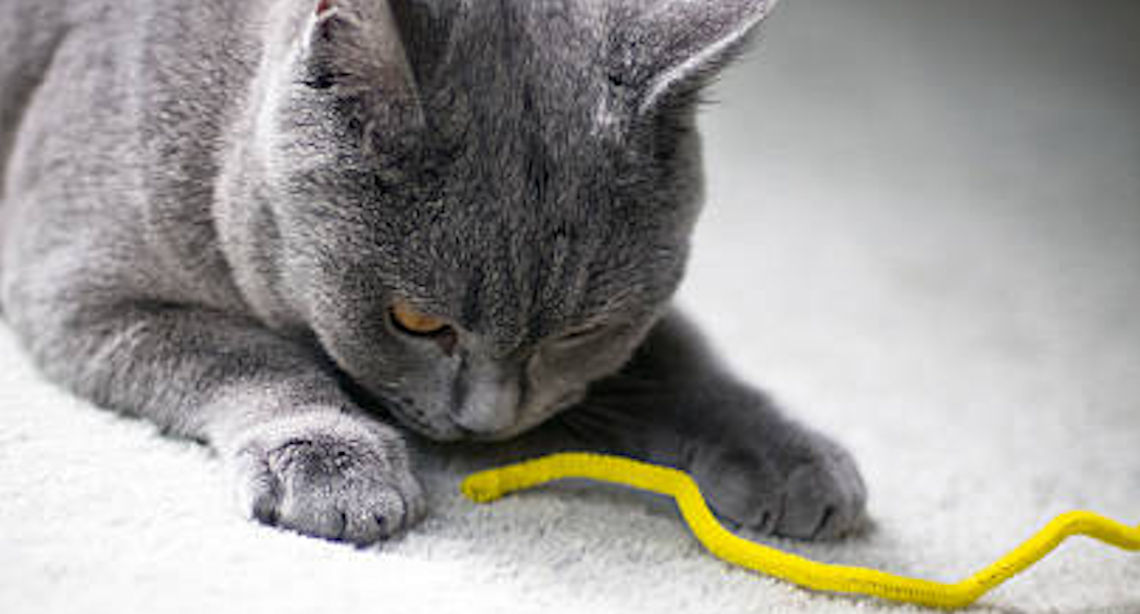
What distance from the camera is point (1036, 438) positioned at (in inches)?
60.1

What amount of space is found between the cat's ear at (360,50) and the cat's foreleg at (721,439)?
1.56 ft

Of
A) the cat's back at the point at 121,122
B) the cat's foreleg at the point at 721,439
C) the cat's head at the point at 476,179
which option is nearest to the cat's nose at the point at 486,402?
the cat's head at the point at 476,179

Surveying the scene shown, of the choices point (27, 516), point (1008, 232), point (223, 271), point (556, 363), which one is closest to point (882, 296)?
point (1008, 232)

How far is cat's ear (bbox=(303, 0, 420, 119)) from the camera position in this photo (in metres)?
0.95

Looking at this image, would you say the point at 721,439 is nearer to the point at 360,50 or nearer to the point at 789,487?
the point at 789,487

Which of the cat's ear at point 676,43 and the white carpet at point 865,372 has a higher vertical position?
the cat's ear at point 676,43

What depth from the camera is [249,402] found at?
1146 mm

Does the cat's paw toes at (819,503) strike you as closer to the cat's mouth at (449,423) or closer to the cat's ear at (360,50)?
the cat's mouth at (449,423)

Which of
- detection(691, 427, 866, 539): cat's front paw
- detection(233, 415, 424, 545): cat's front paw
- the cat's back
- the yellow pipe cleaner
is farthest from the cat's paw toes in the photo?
the cat's back

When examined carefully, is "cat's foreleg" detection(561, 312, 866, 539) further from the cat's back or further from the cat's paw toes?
the cat's back

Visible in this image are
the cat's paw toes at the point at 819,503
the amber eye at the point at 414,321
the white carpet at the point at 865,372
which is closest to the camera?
the white carpet at the point at 865,372

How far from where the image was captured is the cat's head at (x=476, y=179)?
1003 millimetres

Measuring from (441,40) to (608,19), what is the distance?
169 millimetres

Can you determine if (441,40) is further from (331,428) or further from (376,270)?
(331,428)
